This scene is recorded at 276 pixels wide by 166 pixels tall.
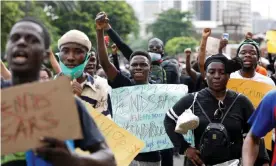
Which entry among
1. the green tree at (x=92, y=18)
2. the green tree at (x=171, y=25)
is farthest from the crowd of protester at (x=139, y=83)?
the green tree at (x=171, y=25)

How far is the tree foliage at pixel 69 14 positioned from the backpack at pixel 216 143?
1184 inches

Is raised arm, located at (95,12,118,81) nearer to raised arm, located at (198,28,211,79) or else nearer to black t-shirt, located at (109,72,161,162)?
black t-shirt, located at (109,72,161,162)

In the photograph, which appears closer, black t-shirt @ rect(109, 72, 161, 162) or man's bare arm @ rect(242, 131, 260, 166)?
man's bare arm @ rect(242, 131, 260, 166)

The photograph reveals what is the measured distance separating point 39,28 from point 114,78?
123 inches

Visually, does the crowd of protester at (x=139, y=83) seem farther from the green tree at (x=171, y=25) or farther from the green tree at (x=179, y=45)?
the green tree at (x=171, y=25)

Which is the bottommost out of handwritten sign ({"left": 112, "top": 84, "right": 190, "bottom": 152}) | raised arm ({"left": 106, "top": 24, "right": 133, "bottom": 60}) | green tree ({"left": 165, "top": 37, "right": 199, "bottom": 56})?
green tree ({"left": 165, "top": 37, "right": 199, "bottom": 56})

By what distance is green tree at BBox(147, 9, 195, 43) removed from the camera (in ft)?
324

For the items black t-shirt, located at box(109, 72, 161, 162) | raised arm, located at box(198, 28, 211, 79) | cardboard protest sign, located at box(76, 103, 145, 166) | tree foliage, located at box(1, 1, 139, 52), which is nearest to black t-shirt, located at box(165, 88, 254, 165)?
cardboard protest sign, located at box(76, 103, 145, 166)

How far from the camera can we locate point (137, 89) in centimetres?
608

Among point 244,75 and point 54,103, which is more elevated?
point 54,103

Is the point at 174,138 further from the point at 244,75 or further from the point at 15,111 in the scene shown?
the point at 15,111

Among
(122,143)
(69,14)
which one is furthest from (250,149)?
(69,14)

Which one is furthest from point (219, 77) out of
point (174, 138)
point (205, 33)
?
point (205, 33)

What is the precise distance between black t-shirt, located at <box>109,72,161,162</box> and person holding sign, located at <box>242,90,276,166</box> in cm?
209
